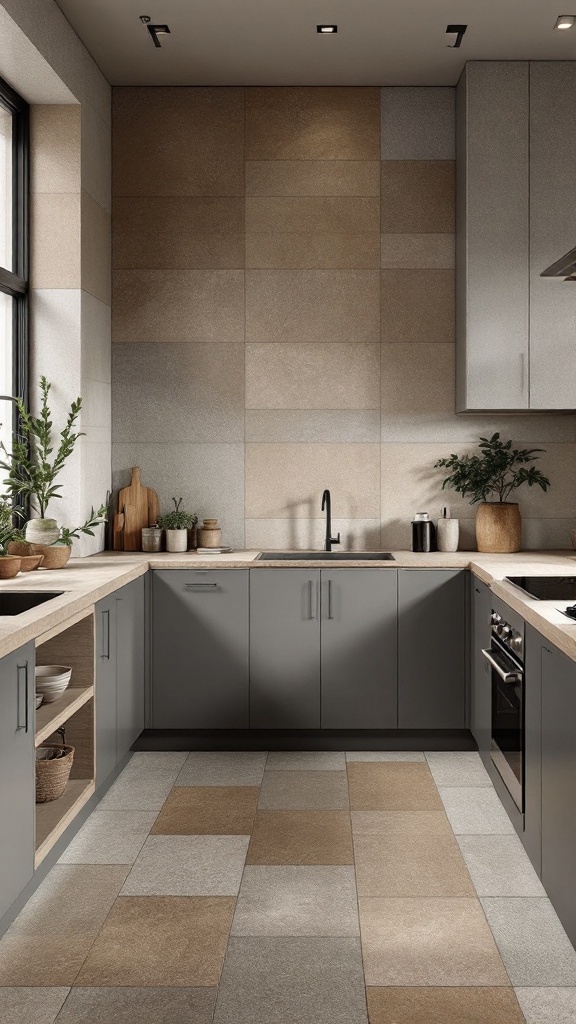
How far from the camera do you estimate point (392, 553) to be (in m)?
4.58

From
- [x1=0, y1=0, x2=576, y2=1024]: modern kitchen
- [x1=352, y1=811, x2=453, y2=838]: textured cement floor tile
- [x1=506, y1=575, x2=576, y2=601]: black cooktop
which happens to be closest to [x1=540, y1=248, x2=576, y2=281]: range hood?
[x1=0, y1=0, x2=576, y2=1024]: modern kitchen

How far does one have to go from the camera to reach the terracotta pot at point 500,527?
4.54 m

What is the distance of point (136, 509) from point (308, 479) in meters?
0.89

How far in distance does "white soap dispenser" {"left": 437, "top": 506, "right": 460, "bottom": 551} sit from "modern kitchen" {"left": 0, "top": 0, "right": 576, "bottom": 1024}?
0.02 meters

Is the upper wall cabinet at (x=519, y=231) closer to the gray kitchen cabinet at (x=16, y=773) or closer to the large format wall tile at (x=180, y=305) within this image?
the large format wall tile at (x=180, y=305)

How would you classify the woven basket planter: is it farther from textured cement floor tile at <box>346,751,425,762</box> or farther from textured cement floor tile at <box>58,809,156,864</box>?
textured cement floor tile at <box>346,751,425,762</box>

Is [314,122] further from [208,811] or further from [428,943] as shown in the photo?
[428,943]

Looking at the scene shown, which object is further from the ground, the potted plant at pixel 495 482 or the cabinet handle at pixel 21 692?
the potted plant at pixel 495 482

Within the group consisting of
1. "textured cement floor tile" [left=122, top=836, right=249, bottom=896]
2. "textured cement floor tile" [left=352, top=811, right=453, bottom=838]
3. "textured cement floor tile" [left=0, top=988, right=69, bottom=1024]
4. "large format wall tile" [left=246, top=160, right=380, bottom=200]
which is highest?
"large format wall tile" [left=246, top=160, right=380, bottom=200]

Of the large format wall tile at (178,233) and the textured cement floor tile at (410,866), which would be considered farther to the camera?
the large format wall tile at (178,233)

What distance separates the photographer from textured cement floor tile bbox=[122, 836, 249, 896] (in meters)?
2.84

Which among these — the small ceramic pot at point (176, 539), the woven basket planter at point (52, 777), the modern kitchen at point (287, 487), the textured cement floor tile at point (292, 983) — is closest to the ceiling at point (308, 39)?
the modern kitchen at point (287, 487)

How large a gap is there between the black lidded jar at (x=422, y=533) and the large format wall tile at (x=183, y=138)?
6.18 ft

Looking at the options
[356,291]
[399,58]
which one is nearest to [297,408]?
[356,291]
